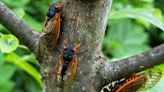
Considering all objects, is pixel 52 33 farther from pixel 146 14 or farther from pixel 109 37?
pixel 109 37

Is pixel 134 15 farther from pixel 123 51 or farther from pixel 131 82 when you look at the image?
pixel 123 51

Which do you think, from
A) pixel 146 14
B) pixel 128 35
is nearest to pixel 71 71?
pixel 146 14

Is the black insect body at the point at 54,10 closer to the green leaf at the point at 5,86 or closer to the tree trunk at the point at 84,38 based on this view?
the tree trunk at the point at 84,38

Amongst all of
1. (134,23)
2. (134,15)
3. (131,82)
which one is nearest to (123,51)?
(134,23)

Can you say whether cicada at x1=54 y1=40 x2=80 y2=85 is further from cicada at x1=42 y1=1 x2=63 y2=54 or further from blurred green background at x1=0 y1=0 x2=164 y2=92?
blurred green background at x1=0 y1=0 x2=164 y2=92

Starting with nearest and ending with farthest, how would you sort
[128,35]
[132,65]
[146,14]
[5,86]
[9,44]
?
1. [132,65]
2. [9,44]
3. [146,14]
4. [5,86]
5. [128,35]

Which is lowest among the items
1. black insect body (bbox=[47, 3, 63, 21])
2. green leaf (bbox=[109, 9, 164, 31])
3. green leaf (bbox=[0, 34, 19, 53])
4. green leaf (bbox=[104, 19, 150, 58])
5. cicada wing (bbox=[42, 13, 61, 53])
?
green leaf (bbox=[104, 19, 150, 58])

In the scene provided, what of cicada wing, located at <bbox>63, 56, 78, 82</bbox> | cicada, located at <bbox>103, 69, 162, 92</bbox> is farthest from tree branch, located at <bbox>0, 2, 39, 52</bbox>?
cicada, located at <bbox>103, 69, 162, 92</bbox>

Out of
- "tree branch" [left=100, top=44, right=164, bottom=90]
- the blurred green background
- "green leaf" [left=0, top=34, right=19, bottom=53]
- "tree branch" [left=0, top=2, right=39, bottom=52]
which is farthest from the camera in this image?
the blurred green background
